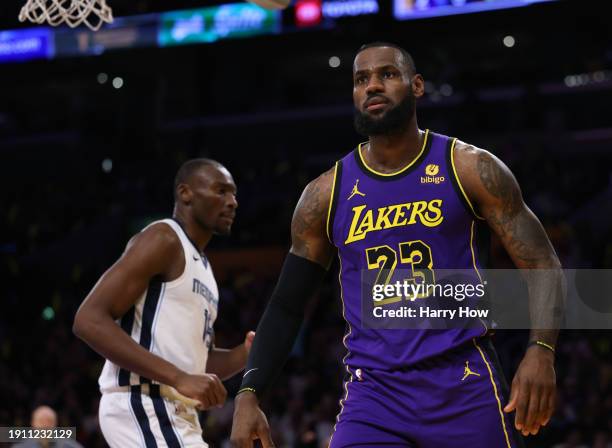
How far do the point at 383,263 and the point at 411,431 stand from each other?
0.56 meters

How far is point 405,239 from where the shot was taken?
3.34 metres

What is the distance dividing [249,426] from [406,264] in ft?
2.42

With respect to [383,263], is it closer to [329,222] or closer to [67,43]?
[329,222]

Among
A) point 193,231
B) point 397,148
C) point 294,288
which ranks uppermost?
point 397,148

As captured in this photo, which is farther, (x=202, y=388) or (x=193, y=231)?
(x=193, y=231)

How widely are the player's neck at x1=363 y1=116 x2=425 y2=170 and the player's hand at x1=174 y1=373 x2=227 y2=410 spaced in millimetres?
1092

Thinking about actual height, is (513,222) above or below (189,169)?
below

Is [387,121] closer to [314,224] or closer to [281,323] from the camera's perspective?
[314,224]

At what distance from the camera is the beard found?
348cm

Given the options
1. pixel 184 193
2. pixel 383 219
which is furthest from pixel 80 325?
pixel 383 219

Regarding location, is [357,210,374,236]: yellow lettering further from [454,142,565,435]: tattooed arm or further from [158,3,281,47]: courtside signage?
[158,3,281,47]: courtside signage

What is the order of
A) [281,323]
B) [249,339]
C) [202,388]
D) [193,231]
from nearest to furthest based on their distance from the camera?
1. [281,323]
2. [202,388]
3. [249,339]
4. [193,231]

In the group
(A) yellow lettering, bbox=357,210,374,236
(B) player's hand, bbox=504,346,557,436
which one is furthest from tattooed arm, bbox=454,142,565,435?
(A) yellow lettering, bbox=357,210,374,236

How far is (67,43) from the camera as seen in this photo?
38.4 ft
